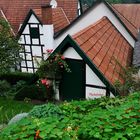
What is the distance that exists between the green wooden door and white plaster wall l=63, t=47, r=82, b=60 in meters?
0.16

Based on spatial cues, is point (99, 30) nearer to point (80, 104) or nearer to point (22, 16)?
point (80, 104)

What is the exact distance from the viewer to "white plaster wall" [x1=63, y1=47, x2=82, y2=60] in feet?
37.2

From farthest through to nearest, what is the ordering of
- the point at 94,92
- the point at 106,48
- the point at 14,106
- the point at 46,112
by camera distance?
the point at 14,106 → the point at 106,48 → the point at 94,92 → the point at 46,112

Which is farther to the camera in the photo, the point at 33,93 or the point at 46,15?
the point at 46,15

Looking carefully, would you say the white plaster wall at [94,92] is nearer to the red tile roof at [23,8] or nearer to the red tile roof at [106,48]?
the red tile roof at [106,48]

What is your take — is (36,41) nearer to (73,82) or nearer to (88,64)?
(73,82)

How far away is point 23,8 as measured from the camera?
24.7 meters

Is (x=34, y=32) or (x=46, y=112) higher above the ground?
(x=34, y=32)

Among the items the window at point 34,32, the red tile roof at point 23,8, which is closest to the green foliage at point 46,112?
the window at point 34,32

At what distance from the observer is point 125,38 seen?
16.6 m

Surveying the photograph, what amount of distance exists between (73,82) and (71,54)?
111cm

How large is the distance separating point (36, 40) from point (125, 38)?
7.59 meters

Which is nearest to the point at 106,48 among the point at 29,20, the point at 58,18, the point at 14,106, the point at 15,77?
the point at 14,106

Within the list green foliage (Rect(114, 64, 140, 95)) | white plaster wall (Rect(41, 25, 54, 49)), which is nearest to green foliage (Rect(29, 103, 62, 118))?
green foliage (Rect(114, 64, 140, 95))
